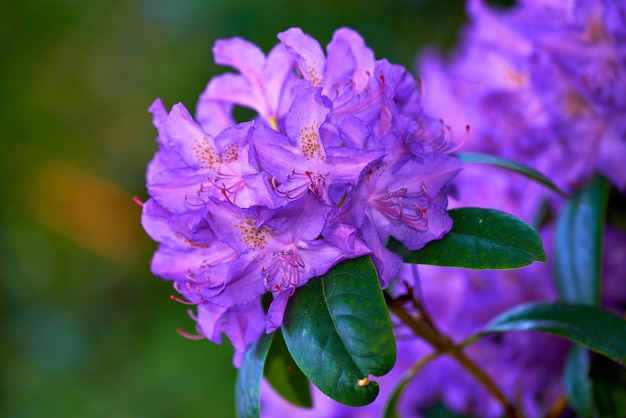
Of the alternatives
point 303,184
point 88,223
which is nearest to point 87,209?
point 88,223

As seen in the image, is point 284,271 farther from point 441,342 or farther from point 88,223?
point 88,223

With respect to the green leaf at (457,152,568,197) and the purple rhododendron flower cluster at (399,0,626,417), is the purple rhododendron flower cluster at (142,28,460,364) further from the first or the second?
the purple rhododendron flower cluster at (399,0,626,417)

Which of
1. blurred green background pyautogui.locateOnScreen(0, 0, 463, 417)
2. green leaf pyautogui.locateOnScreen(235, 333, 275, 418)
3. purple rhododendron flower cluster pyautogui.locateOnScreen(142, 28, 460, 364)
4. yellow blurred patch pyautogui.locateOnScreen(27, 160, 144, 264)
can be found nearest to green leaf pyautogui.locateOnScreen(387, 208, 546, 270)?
purple rhododendron flower cluster pyautogui.locateOnScreen(142, 28, 460, 364)

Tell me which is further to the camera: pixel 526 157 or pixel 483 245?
pixel 526 157

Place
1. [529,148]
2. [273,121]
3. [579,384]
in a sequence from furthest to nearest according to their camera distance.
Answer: [529,148] → [579,384] → [273,121]

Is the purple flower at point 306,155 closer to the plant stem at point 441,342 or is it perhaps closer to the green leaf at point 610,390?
the plant stem at point 441,342

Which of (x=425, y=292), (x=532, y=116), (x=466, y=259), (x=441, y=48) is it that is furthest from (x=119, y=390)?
(x=466, y=259)
